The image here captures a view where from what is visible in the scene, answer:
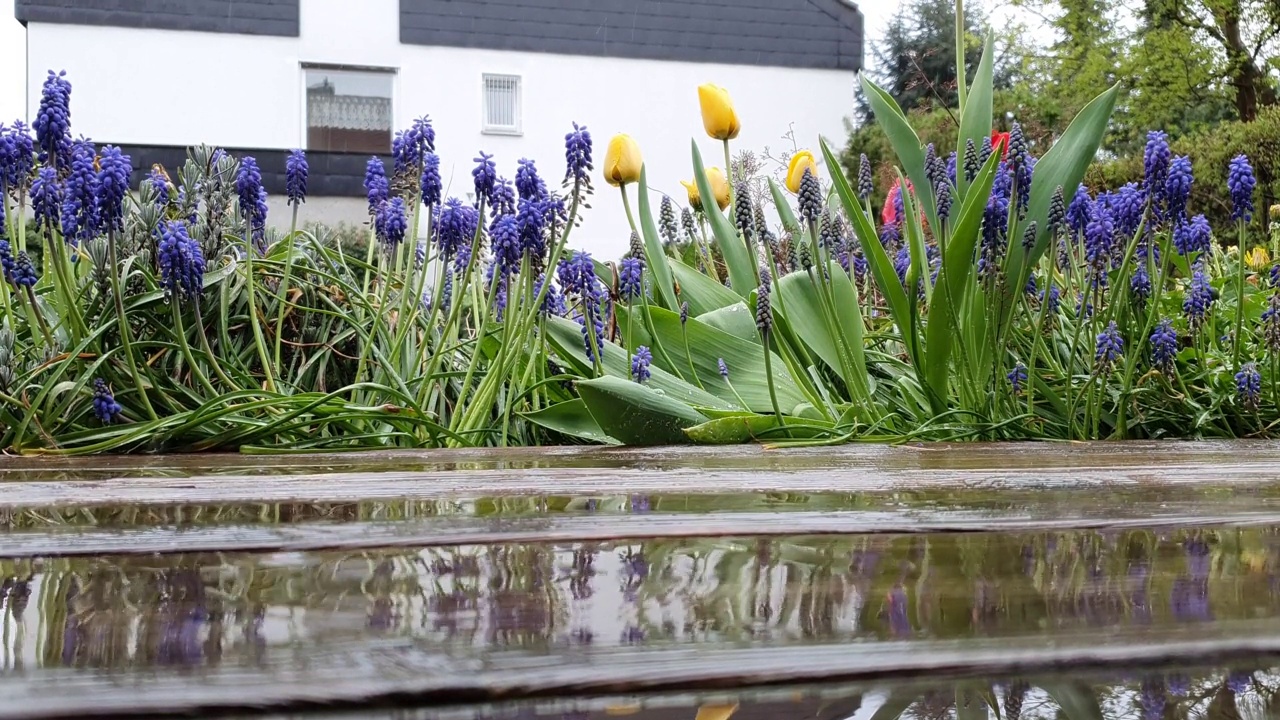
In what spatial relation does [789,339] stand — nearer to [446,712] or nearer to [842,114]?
[446,712]

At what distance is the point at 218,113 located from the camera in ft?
40.5

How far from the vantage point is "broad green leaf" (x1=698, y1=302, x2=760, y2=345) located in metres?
2.20

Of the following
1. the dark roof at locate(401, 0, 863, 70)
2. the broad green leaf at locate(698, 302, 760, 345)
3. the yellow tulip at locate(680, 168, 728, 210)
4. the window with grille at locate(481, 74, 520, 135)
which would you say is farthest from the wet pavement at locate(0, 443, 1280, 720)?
the dark roof at locate(401, 0, 863, 70)

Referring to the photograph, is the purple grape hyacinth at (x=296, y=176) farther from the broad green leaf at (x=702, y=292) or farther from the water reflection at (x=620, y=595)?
the water reflection at (x=620, y=595)

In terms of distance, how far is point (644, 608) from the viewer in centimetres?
45

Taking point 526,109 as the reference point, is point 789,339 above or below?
below

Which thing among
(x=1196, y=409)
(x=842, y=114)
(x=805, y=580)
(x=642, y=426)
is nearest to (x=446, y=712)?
(x=805, y=580)

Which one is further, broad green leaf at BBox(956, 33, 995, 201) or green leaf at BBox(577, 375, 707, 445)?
broad green leaf at BBox(956, 33, 995, 201)

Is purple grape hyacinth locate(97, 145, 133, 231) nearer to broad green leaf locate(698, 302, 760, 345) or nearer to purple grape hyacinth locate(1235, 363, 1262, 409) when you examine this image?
broad green leaf locate(698, 302, 760, 345)

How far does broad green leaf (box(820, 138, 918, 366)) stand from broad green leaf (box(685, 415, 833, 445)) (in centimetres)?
22

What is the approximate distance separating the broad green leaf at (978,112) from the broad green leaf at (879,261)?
0.18m

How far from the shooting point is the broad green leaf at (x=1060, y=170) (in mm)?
1782

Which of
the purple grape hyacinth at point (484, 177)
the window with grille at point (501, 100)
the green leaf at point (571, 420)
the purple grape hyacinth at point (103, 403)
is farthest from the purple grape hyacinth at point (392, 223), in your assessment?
the window with grille at point (501, 100)

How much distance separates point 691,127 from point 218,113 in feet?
18.1
